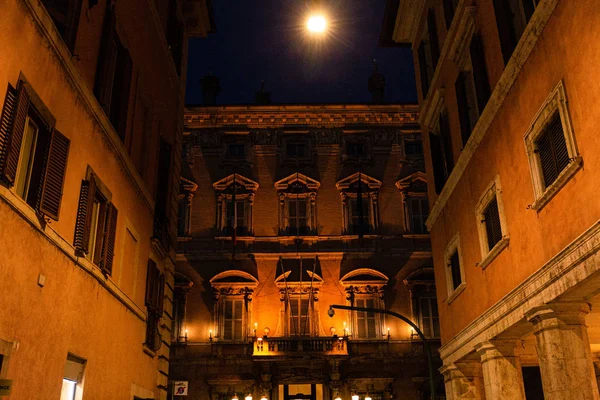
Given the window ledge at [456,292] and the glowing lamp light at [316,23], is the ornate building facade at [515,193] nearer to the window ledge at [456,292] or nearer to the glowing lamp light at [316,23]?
the window ledge at [456,292]

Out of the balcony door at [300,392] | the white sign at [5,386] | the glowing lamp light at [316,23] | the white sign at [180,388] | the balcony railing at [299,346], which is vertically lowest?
the white sign at [5,386]

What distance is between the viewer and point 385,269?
30.5 metres

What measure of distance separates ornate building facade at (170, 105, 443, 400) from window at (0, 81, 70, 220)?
20468 mm

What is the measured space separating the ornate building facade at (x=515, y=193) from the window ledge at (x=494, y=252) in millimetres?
34

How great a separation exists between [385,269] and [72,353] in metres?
22.9

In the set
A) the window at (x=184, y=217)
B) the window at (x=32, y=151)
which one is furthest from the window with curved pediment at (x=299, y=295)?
the window at (x=32, y=151)

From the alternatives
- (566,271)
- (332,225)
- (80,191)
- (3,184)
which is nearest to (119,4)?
(80,191)

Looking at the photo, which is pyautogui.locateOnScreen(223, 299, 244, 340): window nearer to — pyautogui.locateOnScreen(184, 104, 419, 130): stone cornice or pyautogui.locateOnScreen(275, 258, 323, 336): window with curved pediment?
pyautogui.locateOnScreen(275, 258, 323, 336): window with curved pediment

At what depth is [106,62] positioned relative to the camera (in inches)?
424

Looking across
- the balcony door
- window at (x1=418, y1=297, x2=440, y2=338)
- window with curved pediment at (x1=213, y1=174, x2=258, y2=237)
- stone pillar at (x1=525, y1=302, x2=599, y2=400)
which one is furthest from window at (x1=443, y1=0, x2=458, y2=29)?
the balcony door

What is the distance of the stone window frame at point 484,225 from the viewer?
1194 cm

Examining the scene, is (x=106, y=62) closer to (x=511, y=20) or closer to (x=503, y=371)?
(x=511, y=20)

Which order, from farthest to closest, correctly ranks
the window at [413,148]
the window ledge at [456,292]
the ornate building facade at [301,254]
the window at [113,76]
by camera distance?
the window at [413,148], the ornate building facade at [301,254], the window ledge at [456,292], the window at [113,76]

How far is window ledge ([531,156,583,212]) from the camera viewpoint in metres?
8.73
